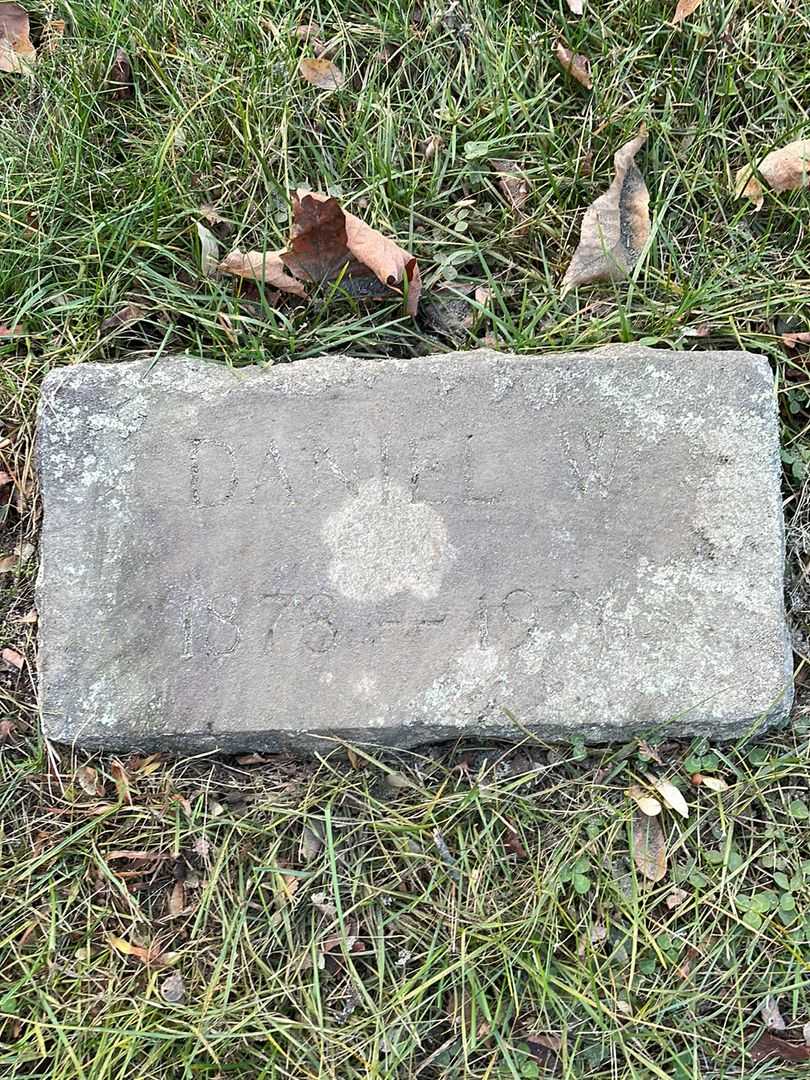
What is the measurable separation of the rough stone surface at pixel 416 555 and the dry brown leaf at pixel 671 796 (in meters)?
0.15

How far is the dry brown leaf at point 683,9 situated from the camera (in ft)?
7.38

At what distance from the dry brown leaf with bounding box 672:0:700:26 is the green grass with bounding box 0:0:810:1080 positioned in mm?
30

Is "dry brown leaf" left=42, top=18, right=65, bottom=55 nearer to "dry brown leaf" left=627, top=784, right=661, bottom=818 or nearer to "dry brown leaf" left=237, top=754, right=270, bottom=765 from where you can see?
"dry brown leaf" left=237, top=754, right=270, bottom=765

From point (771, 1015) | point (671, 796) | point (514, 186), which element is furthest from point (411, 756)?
point (514, 186)

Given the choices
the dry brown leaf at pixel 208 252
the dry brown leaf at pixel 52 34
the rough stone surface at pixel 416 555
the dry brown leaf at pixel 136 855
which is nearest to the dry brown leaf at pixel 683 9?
the rough stone surface at pixel 416 555

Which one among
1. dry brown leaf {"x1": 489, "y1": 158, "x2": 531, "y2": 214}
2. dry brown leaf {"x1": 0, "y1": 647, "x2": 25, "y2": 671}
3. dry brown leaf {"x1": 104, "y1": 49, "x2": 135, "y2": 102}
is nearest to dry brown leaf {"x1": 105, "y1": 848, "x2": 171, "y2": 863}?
dry brown leaf {"x1": 0, "y1": 647, "x2": 25, "y2": 671}

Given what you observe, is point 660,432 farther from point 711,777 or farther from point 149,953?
point 149,953

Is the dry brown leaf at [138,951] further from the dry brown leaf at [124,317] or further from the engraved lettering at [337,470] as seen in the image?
the dry brown leaf at [124,317]

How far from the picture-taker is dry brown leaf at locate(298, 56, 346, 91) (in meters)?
2.27

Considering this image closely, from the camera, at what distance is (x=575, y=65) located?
2252 millimetres

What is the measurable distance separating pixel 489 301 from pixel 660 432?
0.54 metres

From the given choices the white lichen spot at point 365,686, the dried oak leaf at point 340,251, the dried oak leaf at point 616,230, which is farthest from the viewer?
the dried oak leaf at point 616,230

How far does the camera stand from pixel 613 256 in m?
2.17

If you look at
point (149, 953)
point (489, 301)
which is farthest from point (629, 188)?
point (149, 953)
